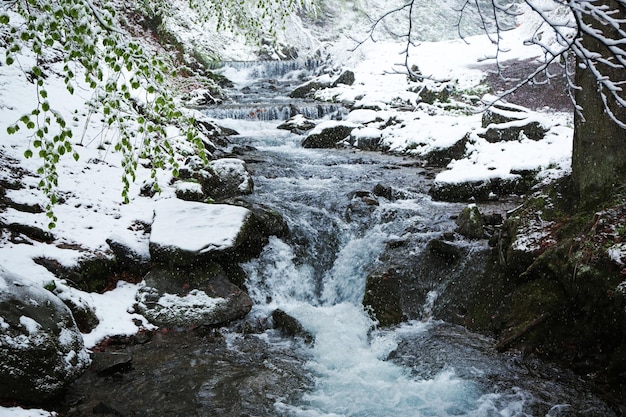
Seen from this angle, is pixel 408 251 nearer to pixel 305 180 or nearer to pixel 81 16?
pixel 305 180

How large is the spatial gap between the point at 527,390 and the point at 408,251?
124 inches

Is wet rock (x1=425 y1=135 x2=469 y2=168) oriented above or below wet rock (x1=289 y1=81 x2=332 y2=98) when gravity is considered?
below

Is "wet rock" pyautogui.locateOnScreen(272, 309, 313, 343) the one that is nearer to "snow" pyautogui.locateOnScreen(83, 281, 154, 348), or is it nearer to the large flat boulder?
the large flat boulder

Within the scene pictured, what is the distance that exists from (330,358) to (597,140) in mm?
4437

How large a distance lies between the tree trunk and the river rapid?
7.75 ft

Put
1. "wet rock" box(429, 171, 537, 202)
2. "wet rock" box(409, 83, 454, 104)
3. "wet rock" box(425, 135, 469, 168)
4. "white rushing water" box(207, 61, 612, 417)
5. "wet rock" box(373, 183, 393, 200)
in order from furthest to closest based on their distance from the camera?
"wet rock" box(409, 83, 454, 104), "wet rock" box(425, 135, 469, 168), "wet rock" box(373, 183, 393, 200), "wet rock" box(429, 171, 537, 202), "white rushing water" box(207, 61, 612, 417)

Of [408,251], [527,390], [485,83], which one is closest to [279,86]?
[485,83]

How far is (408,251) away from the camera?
7613 millimetres

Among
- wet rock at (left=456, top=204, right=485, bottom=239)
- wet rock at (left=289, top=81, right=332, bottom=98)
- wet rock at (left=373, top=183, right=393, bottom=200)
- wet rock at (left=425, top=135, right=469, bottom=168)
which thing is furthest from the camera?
wet rock at (left=289, top=81, right=332, bottom=98)

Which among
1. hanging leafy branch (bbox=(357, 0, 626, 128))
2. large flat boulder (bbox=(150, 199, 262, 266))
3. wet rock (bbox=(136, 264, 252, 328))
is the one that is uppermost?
hanging leafy branch (bbox=(357, 0, 626, 128))

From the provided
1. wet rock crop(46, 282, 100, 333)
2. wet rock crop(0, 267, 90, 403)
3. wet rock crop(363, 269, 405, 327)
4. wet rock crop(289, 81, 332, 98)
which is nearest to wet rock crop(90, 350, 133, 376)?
wet rock crop(0, 267, 90, 403)

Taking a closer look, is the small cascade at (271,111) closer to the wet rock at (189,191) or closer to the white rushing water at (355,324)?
the white rushing water at (355,324)

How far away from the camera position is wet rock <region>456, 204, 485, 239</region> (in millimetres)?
7391

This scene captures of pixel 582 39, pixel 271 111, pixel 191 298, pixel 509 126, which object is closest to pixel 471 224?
pixel 191 298
